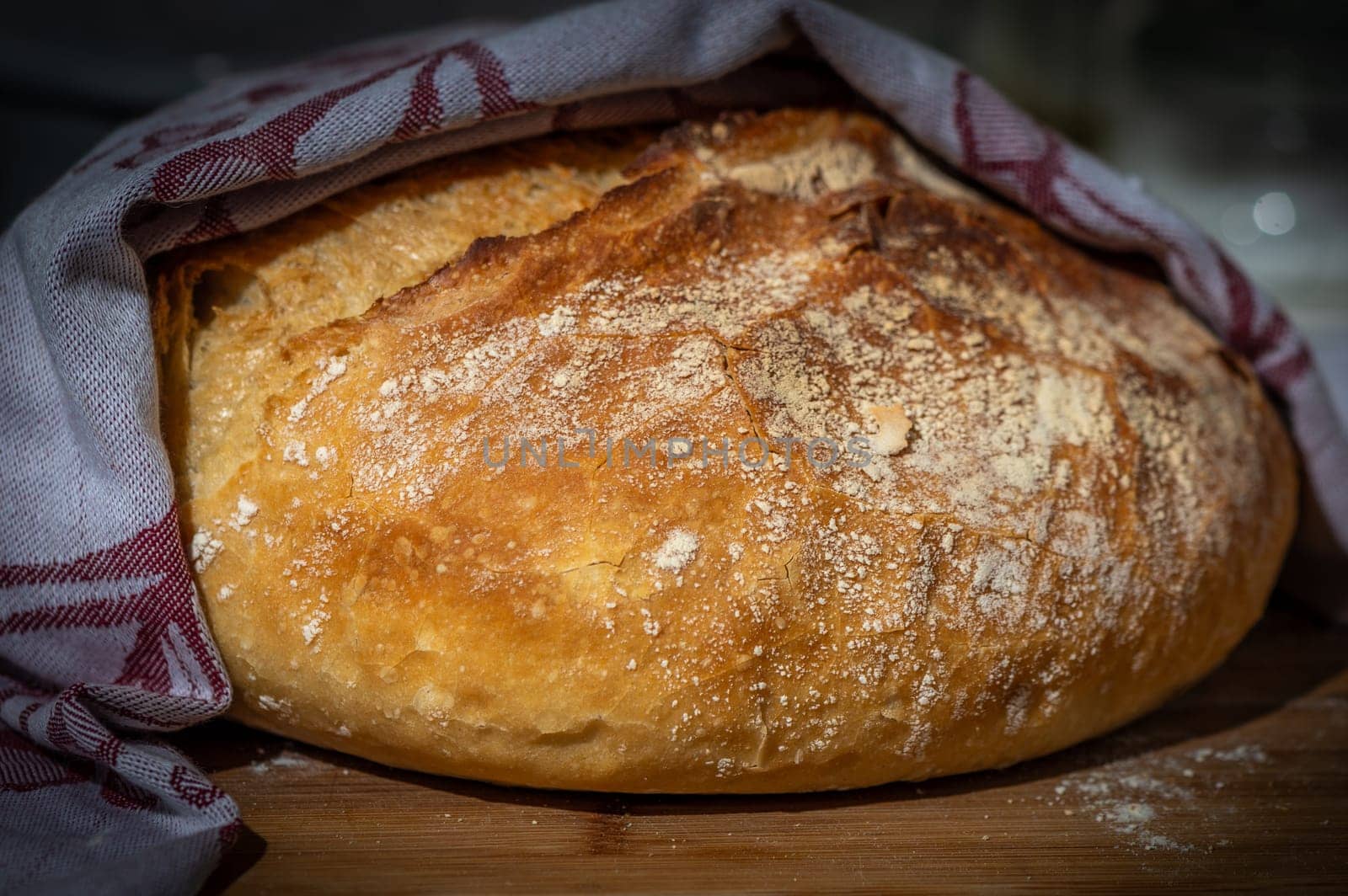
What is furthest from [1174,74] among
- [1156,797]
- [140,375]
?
[140,375]

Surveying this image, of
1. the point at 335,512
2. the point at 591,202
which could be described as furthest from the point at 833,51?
the point at 335,512

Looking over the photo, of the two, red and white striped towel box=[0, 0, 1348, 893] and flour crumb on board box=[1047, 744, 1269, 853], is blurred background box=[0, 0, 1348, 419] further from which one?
flour crumb on board box=[1047, 744, 1269, 853]

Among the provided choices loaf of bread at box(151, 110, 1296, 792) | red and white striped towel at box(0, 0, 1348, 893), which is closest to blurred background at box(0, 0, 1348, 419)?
red and white striped towel at box(0, 0, 1348, 893)

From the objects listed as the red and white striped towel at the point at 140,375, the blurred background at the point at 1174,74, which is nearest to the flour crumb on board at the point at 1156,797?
the red and white striped towel at the point at 140,375

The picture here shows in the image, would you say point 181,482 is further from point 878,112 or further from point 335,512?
point 878,112

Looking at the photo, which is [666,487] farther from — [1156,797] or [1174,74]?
[1174,74]
